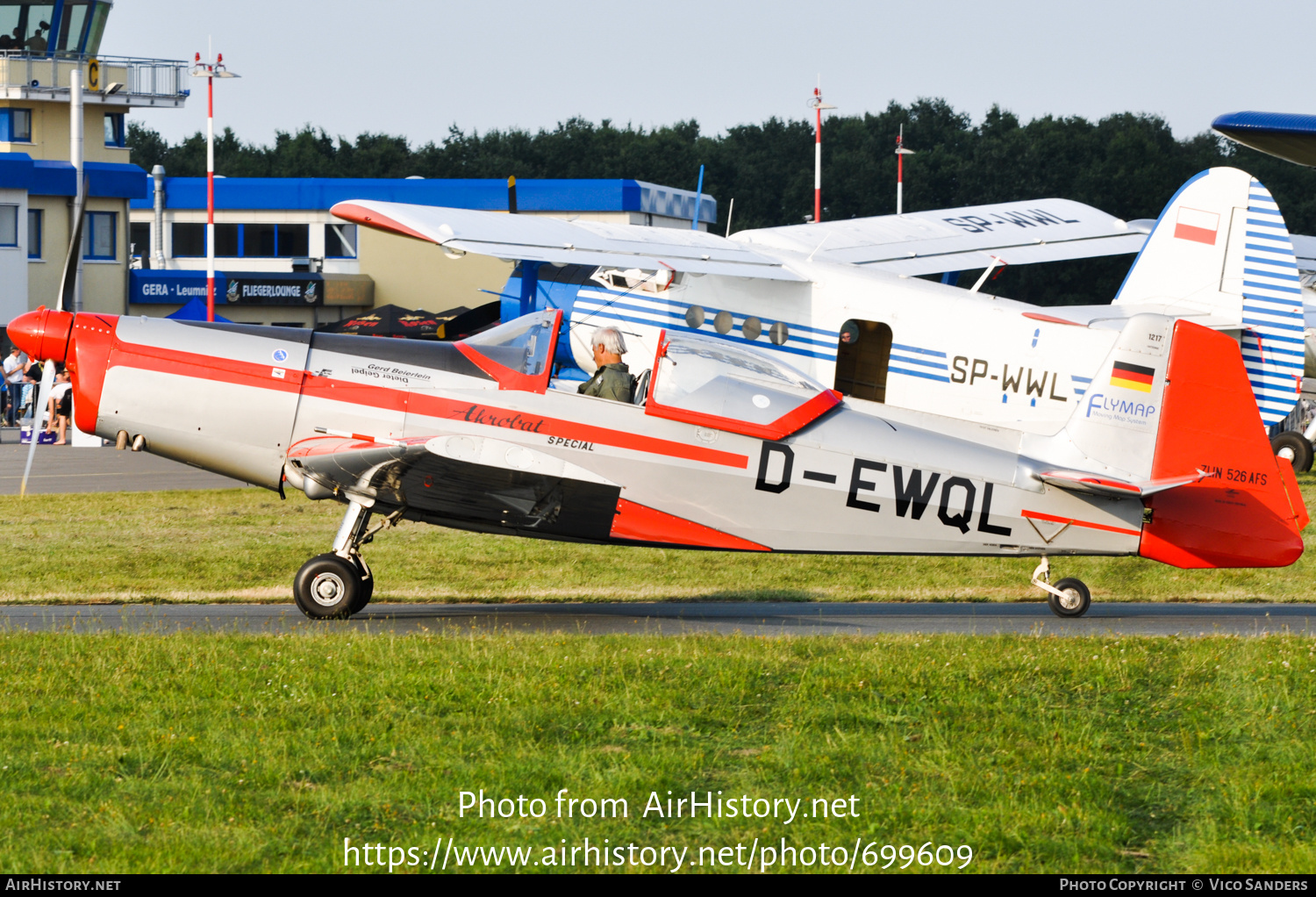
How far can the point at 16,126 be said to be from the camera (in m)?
44.8

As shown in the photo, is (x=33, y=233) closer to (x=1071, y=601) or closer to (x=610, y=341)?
(x=610, y=341)

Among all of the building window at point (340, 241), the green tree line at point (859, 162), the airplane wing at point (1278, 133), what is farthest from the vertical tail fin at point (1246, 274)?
the green tree line at point (859, 162)

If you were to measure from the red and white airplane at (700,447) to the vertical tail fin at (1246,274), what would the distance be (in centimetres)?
373

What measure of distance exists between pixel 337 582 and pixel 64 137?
134 ft

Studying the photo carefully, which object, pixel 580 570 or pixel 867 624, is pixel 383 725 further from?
pixel 580 570

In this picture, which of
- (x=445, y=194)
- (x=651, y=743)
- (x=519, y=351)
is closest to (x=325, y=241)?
(x=445, y=194)

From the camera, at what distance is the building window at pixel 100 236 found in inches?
1697

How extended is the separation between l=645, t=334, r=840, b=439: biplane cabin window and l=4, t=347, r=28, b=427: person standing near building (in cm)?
2441

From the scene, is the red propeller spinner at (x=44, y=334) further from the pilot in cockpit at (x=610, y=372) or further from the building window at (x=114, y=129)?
the building window at (x=114, y=129)

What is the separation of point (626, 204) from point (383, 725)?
1684 inches

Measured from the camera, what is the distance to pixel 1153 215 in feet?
254

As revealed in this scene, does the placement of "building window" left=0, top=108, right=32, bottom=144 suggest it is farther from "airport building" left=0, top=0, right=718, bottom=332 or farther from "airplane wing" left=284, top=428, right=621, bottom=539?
"airplane wing" left=284, top=428, right=621, bottom=539

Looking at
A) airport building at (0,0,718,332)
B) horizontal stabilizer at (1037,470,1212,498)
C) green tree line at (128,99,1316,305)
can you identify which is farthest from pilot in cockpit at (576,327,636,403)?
green tree line at (128,99,1316,305)

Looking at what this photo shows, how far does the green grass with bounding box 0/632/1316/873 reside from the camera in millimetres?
5055
